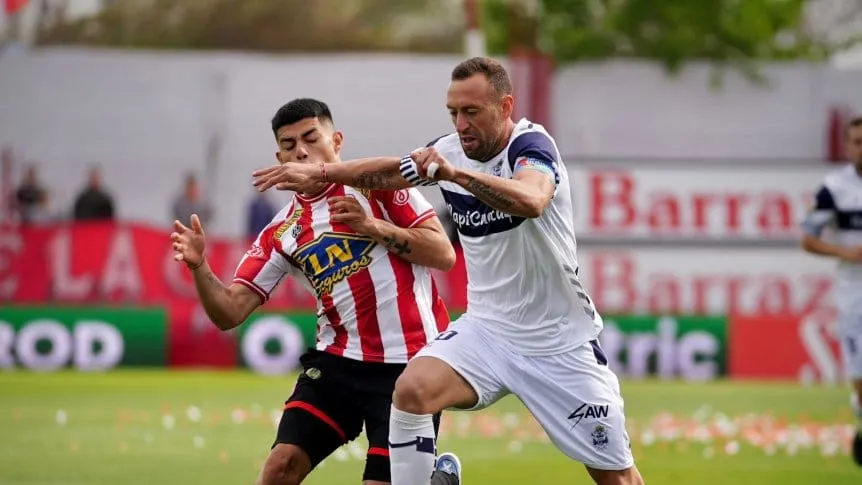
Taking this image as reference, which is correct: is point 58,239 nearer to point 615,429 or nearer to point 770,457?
point 770,457

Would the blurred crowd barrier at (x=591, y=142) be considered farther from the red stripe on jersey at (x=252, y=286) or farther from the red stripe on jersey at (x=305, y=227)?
the red stripe on jersey at (x=305, y=227)

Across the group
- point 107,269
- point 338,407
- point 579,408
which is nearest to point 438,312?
point 338,407

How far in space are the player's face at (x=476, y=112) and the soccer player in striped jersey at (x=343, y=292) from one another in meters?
0.75

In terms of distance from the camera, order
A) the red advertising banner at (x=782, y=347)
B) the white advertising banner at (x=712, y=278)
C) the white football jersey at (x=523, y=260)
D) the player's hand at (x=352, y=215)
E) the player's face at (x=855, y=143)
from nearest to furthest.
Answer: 1. the white football jersey at (x=523, y=260)
2. the player's hand at (x=352, y=215)
3. the player's face at (x=855, y=143)
4. the red advertising banner at (x=782, y=347)
5. the white advertising banner at (x=712, y=278)

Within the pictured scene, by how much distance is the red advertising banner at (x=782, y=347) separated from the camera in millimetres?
23484

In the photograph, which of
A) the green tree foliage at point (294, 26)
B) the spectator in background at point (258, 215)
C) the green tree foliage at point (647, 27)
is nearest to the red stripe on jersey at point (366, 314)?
the spectator in background at point (258, 215)

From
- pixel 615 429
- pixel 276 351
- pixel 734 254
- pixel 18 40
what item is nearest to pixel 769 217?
pixel 734 254

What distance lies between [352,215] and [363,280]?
0.46 meters

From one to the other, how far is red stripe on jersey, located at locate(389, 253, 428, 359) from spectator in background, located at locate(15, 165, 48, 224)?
2069cm

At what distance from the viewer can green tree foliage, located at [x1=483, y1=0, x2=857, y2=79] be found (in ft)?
119

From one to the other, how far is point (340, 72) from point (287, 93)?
1159 mm

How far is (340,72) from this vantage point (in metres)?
33.2

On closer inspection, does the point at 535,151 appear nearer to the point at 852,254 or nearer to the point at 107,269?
the point at 852,254

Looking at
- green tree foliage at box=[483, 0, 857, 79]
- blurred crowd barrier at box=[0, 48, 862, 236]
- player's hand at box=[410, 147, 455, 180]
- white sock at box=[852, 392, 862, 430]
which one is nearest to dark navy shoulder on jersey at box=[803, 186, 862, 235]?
white sock at box=[852, 392, 862, 430]
